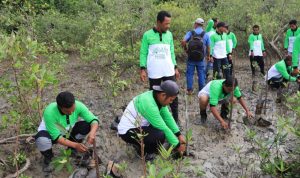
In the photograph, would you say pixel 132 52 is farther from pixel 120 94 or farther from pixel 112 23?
pixel 120 94

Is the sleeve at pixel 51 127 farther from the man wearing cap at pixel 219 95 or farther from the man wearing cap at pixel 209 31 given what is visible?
the man wearing cap at pixel 209 31

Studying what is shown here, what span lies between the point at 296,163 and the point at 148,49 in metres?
2.76

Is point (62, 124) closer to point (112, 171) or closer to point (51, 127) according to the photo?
point (51, 127)

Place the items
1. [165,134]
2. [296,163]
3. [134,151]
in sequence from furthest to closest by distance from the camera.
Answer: [134,151]
[165,134]
[296,163]

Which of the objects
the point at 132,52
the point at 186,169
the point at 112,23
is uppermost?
the point at 112,23

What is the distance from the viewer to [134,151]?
16.7 feet

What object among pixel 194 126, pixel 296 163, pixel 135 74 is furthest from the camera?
pixel 135 74

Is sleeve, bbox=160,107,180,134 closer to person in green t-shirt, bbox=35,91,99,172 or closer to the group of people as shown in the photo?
the group of people

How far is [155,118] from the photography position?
14.4ft

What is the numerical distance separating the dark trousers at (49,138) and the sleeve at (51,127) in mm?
84

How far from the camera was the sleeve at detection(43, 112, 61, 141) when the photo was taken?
174 inches

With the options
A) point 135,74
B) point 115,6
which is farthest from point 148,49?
point 115,6

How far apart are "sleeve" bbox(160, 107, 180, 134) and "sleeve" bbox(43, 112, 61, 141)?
137cm

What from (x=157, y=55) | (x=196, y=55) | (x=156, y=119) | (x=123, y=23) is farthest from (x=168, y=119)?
(x=123, y=23)
